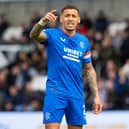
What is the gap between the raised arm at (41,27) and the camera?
8.55m

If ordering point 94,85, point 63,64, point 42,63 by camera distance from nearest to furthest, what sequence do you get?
point 63,64 < point 94,85 < point 42,63

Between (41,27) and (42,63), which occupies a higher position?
(41,27)

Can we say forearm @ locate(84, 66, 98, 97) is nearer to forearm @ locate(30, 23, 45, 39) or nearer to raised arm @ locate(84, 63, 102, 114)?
raised arm @ locate(84, 63, 102, 114)

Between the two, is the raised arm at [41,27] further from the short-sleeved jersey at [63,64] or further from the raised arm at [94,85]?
the raised arm at [94,85]

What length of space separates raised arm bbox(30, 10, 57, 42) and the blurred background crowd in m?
4.97

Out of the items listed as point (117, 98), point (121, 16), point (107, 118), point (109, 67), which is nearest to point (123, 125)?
point (107, 118)

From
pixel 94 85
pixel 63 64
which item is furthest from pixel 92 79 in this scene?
pixel 63 64

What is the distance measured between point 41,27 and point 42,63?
7998 millimetres

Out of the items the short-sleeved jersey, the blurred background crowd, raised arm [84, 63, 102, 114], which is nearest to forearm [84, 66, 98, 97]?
raised arm [84, 63, 102, 114]

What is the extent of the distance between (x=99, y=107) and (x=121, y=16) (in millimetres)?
10253

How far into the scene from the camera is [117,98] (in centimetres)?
1423

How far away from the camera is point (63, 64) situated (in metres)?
9.02

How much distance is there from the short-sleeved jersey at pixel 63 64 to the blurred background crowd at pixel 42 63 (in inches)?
184

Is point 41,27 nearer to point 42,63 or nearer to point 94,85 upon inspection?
point 94,85
